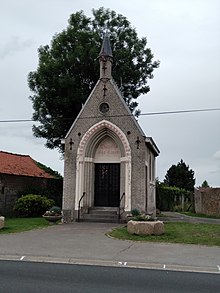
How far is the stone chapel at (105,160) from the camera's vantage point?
69.7 feet

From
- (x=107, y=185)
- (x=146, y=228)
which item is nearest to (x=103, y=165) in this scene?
(x=107, y=185)

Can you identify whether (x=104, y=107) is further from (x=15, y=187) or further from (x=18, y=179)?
(x=15, y=187)

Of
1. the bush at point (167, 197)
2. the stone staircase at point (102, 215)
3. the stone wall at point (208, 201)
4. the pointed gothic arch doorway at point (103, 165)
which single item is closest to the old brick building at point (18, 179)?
the pointed gothic arch doorway at point (103, 165)

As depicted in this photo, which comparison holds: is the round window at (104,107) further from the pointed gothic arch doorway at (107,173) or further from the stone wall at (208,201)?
the stone wall at (208,201)

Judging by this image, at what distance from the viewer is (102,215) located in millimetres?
21016

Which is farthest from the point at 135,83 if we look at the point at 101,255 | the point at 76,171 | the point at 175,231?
the point at 101,255

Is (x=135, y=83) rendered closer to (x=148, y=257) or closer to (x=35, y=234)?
(x=35, y=234)

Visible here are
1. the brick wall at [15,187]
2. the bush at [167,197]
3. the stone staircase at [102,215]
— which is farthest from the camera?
the bush at [167,197]

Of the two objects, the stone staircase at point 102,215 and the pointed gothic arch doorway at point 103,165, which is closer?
the stone staircase at point 102,215

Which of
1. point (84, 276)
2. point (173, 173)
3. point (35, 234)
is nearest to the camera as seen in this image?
point (84, 276)

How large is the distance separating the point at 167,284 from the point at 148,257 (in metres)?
3.13

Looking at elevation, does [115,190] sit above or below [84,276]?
above

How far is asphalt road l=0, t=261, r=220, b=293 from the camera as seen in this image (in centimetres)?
722

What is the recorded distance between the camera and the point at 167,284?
7.73 metres
